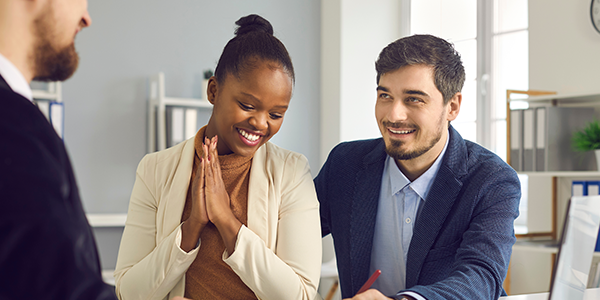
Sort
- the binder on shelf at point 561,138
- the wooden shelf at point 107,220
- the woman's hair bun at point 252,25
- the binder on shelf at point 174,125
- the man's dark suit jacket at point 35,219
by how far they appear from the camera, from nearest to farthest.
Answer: the man's dark suit jacket at point 35,219
the woman's hair bun at point 252,25
the binder on shelf at point 561,138
the wooden shelf at point 107,220
the binder on shelf at point 174,125

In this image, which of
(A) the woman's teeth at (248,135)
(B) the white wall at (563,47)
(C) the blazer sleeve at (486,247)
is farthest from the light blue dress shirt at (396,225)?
(B) the white wall at (563,47)

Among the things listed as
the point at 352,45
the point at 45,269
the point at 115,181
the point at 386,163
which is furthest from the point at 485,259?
the point at 352,45

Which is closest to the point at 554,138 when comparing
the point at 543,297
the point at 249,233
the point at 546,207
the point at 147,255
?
the point at 546,207

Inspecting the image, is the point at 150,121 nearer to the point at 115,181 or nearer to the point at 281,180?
the point at 115,181

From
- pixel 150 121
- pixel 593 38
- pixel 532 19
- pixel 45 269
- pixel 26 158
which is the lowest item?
pixel 45 269

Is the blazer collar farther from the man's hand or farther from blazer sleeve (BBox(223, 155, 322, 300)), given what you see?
the man's hand

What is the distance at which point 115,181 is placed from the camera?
3.38 metres

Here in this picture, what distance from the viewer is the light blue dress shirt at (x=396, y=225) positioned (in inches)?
57.2

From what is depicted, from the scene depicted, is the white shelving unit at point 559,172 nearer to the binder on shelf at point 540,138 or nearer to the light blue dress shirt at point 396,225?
the binder on shelf at point 540,138

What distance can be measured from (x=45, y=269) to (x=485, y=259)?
1.01 metres

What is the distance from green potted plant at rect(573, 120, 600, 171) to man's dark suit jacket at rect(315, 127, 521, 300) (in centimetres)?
147

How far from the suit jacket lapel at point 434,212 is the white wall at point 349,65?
8.61 ft

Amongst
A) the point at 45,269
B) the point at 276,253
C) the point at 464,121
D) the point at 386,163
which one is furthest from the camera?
the point at 464,121

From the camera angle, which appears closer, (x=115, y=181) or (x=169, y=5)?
(x=115, y=181)
